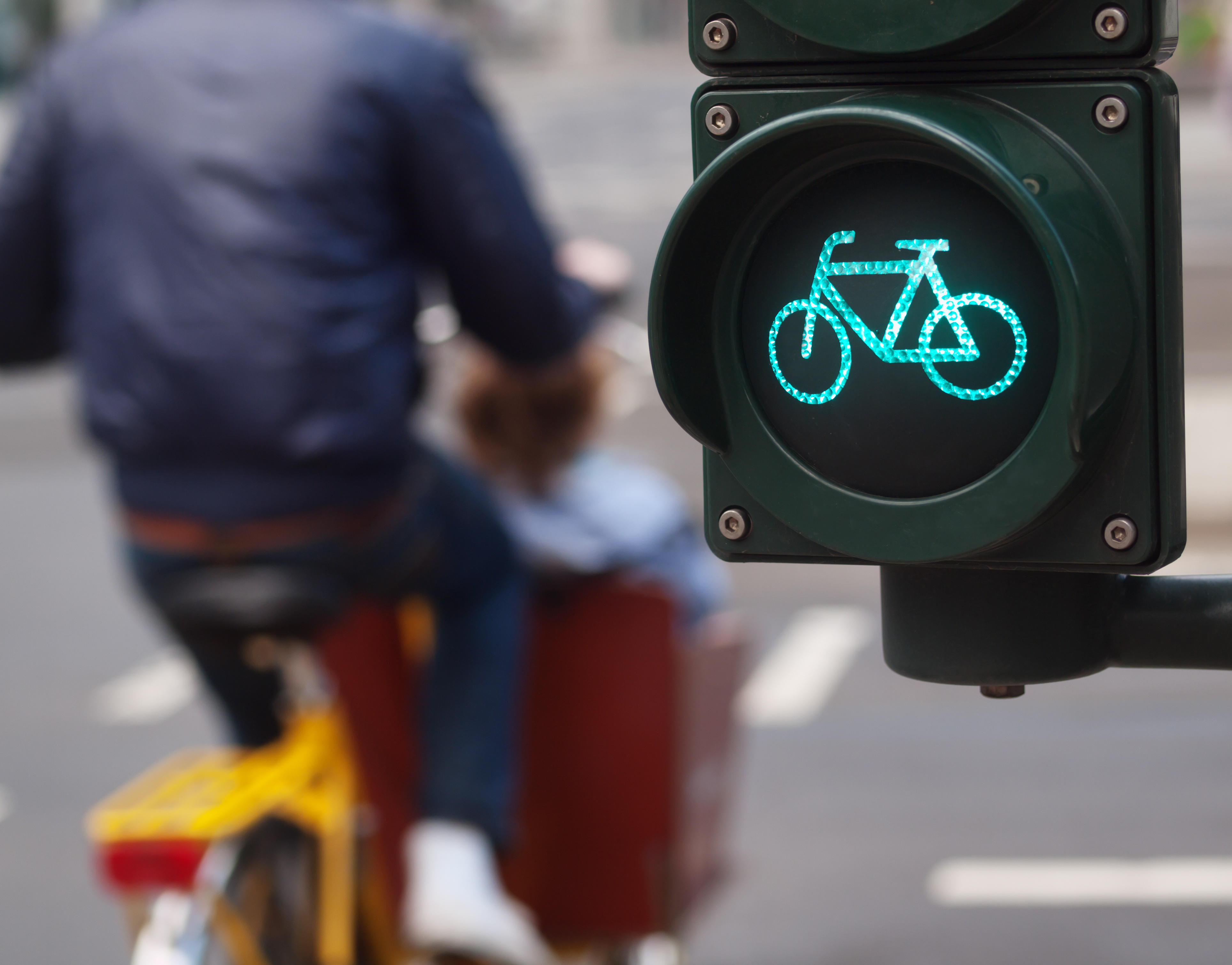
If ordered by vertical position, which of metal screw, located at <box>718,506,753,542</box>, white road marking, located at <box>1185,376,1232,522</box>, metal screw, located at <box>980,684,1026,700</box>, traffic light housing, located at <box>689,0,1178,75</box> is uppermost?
traffic light housing, located at <box>689,0,1178,75</box>

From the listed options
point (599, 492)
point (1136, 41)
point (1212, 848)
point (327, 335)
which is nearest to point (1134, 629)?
point (1136, 41)

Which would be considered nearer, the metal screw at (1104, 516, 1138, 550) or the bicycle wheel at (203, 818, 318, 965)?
the metal screw at (1104, 516, 1138, 550)

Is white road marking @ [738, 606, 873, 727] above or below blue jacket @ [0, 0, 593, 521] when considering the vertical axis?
below

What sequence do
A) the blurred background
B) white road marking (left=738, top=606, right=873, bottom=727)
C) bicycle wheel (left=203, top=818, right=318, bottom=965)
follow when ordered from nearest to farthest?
1. bicycle wheel (left=203, top=818, right=318, bottom=965)
2. the blurred background
3. white road marking (left=738, top=606, right=873, bottom=727)

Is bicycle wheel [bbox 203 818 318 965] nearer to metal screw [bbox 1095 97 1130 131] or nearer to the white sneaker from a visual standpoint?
the white sneaker

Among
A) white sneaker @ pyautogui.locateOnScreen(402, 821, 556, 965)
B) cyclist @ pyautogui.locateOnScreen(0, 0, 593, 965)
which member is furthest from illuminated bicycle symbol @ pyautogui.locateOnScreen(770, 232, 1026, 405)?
white sneaker @ pyautogui.locateOnScreen(402, 821, 556, 965)

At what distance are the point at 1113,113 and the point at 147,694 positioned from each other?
587cm

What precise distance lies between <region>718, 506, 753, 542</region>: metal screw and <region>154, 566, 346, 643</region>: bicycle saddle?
1.61m

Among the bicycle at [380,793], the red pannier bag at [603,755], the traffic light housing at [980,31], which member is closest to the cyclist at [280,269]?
the bicycle at [380,793]

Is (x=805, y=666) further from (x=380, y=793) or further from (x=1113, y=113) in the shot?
(x=1113, y=113)

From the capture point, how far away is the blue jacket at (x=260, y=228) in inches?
106

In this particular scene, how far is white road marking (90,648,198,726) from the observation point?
6258 mm

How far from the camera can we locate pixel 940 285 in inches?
41.4

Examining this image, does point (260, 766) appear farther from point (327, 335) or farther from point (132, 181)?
Result: point (132, 181)
